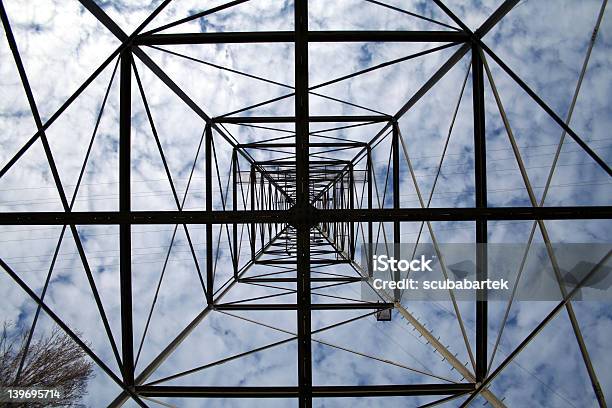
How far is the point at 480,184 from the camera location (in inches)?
372

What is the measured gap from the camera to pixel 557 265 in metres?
8.39

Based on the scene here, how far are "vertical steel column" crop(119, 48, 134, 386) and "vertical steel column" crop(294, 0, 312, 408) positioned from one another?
370 cm

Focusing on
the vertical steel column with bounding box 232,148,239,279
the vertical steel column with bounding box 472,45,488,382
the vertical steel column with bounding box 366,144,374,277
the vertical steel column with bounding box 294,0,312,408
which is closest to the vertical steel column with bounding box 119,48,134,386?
the vertical steel column with bounding box 294,0,312,408

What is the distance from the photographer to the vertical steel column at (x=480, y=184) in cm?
927

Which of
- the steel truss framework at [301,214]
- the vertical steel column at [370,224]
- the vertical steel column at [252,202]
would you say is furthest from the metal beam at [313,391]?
the vertical steel column at [252,202]

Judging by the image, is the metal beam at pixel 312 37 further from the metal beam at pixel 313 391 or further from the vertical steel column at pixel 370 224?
the vertical steel column at pixel 370 224

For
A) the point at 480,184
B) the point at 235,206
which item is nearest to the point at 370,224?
the point at 235,206

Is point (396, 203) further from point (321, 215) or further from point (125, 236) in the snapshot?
point (125, 236)

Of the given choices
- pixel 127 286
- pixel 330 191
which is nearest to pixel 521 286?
pixel 127 286

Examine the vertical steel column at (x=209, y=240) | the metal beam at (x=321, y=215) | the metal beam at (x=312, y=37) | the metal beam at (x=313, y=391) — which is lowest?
the metal beam at (x=313, y=391)

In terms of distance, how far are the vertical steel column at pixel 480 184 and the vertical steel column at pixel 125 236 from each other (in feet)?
25.0

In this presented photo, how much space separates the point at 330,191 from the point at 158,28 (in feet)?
82.9

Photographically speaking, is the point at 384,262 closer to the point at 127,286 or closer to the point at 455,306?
the point at 455,306

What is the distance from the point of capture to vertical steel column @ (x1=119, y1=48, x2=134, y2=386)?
8.96 m
